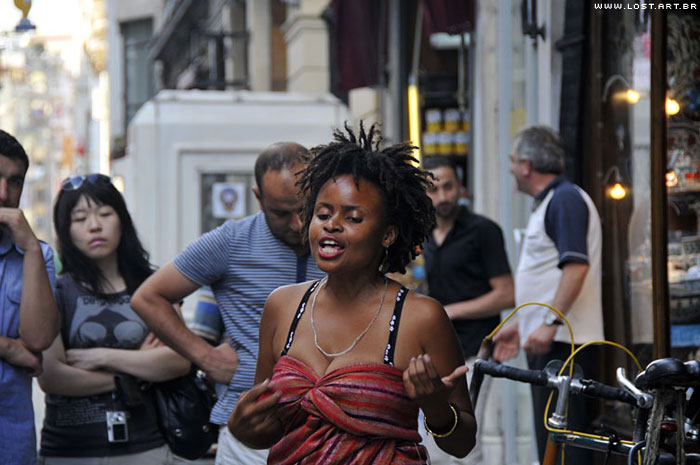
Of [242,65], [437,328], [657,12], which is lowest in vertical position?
[437,328]

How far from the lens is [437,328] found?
10.4ft

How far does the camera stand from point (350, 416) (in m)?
3.07

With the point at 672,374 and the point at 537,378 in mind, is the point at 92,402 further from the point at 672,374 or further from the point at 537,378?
the point at 672,374

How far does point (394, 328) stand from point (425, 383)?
31 cm

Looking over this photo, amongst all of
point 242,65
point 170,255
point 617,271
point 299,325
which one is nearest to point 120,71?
point 242,65

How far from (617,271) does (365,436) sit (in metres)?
4.13

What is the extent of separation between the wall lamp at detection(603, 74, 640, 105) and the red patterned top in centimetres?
402

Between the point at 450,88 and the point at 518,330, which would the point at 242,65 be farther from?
the point at 518,330

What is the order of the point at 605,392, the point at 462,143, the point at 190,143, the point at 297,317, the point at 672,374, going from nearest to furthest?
the point at 672,374 < the point at 297,317 < the point at 605,392 < the point at 462,143 < the point at 190,143

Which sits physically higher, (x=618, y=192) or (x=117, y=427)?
(x=618, y=192)

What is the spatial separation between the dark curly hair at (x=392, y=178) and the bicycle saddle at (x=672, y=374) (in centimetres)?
73
